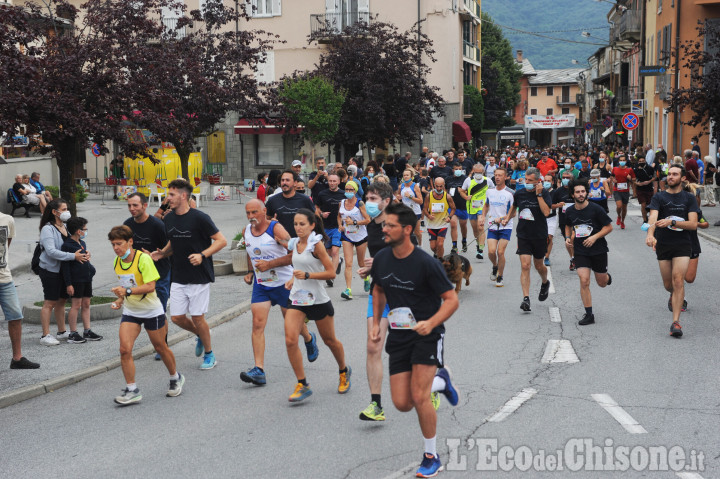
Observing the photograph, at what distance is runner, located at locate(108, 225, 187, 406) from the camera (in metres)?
7.94

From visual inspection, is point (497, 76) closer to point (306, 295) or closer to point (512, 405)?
point (306, 295)

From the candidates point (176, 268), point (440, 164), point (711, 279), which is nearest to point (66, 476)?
point (176, 268)

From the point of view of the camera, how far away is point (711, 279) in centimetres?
1486

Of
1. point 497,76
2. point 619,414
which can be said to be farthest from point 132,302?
point 497,76

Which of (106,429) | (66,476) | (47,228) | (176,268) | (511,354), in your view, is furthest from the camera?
(47,228)

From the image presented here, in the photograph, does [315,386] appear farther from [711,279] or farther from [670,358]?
[711,279]

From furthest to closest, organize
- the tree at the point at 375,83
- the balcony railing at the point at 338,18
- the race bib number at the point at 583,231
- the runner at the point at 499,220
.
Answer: the balcony railing at the point at 338,18, the tree at the point at 375,83, the runner at the point at 499,220, the race bib number at the point at 583,231

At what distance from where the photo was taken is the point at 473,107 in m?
64.9

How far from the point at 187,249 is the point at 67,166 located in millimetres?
4690

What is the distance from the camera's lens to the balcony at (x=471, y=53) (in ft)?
192

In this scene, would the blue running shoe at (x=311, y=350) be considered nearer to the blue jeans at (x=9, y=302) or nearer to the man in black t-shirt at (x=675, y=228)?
the blue jeans at (x=9, y=302)

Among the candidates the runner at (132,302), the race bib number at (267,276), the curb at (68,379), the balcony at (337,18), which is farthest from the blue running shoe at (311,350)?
the balcony at (337,18)

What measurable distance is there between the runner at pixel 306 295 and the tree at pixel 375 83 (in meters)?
29.3

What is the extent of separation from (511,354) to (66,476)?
5022mm
